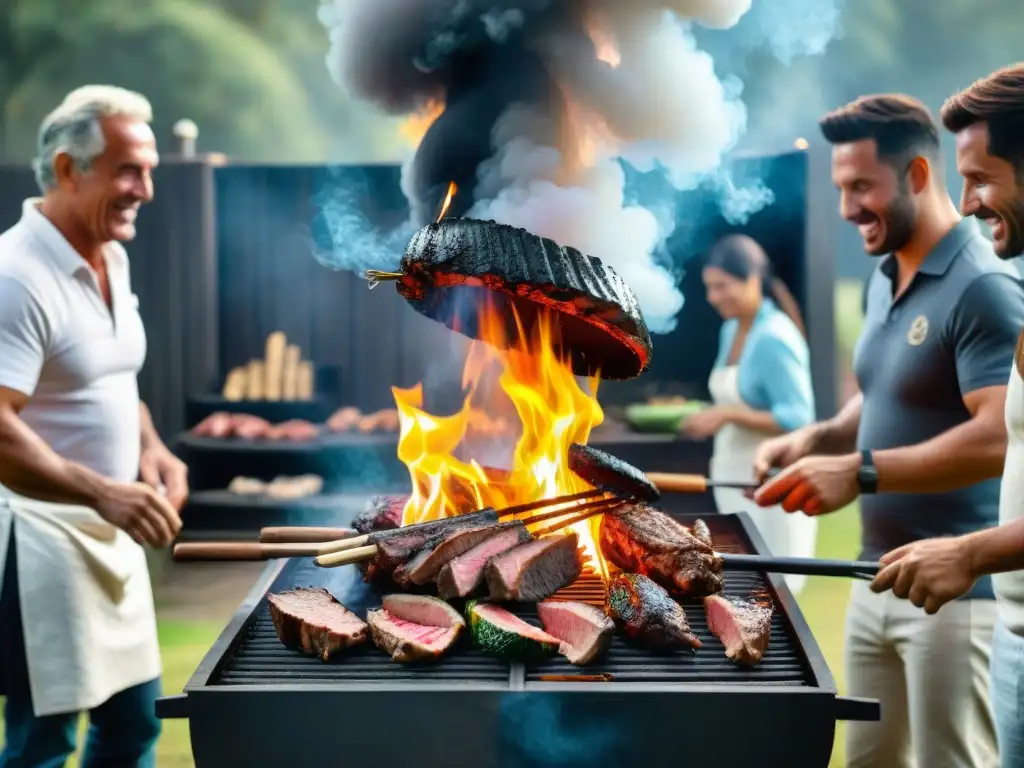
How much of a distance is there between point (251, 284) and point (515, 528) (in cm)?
643

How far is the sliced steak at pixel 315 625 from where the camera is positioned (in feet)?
7.82

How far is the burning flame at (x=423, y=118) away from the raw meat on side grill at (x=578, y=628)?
7.10 feet

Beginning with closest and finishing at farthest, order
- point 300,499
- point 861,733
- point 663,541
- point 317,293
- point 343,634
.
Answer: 1. point 343,634
2. point 663,541
3. point 861,733
4. point 300,499
5. point 317,293

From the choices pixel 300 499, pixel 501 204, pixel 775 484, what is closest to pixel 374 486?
pixel 300 499

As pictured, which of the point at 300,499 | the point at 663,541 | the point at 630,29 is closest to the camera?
the point at 663,541

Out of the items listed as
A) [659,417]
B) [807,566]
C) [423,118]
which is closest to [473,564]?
[807,566]

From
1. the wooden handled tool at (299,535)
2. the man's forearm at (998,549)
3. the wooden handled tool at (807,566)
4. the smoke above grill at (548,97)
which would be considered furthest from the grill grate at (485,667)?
the smoke above grill at (548,97)

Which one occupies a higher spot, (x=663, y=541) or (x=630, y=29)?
(x=630, y=29)

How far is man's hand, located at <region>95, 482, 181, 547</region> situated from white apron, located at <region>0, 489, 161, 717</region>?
0.36 metres

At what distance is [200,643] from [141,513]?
11.5 ft

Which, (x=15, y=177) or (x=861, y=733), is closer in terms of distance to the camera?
(x=861, y=733)

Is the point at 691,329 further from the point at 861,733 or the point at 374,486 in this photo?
the point at 861,733

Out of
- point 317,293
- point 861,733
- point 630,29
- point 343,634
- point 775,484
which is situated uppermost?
point 630,29

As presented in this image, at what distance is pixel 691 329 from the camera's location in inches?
329
